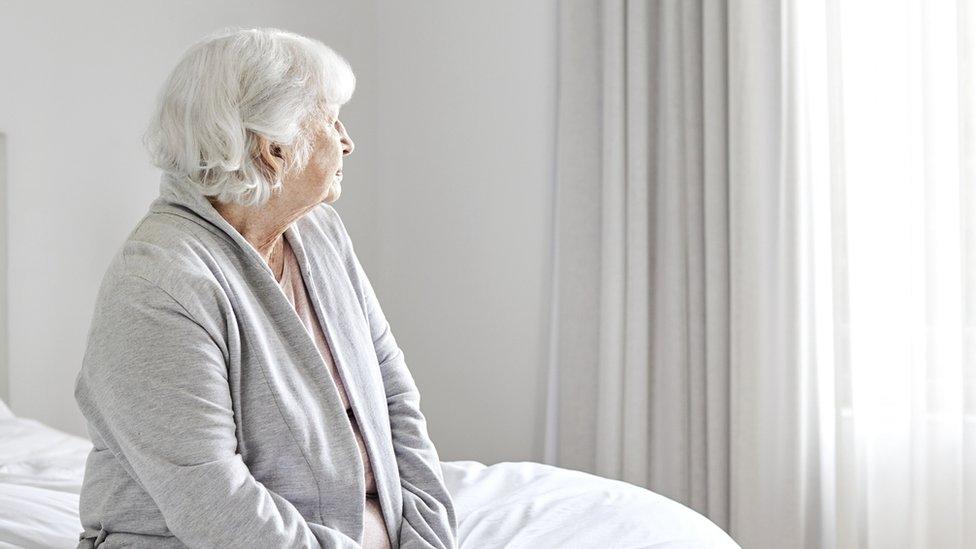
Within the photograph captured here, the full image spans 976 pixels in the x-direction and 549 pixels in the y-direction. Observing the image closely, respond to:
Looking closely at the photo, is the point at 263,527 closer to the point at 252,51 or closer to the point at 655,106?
the point at 252,51

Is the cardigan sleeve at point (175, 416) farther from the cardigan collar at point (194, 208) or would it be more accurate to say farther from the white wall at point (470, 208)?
the white wall at point (470, 208)

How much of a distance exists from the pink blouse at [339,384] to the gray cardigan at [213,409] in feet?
0.05

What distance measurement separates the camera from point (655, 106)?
3000mm

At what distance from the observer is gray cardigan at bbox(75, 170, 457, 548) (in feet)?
3.65

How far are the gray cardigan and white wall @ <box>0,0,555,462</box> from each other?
5.93 feet

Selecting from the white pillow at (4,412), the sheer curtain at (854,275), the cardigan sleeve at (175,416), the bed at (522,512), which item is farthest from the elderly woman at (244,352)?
the sheer curtain at (854,275)

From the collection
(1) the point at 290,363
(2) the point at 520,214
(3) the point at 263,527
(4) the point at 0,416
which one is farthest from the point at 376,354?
(2) the point at 520,214

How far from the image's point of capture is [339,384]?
134 centimetres

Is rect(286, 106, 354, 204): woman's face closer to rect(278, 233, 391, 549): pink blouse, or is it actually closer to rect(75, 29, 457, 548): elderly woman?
rect(75, 29, 457, 548): elderly woman

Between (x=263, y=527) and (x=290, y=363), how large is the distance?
0.71ft

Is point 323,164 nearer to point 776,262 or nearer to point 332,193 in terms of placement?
point 332,193

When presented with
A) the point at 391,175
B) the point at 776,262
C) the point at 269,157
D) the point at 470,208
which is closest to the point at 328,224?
the point at 269,157

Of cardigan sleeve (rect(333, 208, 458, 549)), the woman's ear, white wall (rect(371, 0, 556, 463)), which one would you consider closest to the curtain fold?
white wall (rect(371, 0, 556, 463))

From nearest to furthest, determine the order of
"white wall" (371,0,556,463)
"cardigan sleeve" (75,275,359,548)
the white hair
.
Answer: "cardigan sleeve" (75,275,359,548), the white hair, "white wall" (371,0,556,463)
